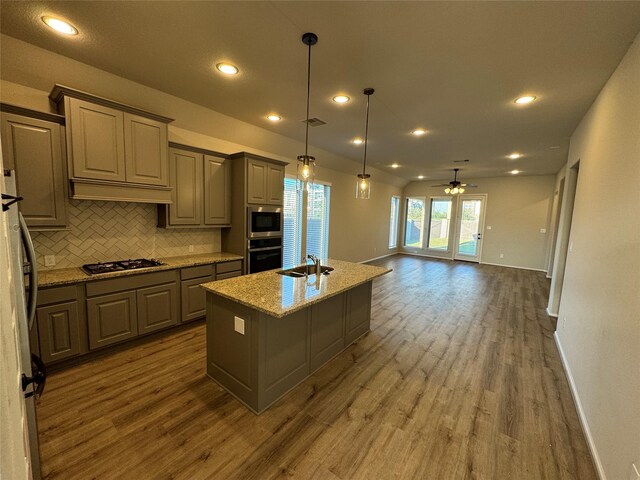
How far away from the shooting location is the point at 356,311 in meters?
3.21

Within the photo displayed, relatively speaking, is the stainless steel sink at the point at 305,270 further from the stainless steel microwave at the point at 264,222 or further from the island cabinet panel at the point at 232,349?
the stainless steel microwave at the point at 264,222

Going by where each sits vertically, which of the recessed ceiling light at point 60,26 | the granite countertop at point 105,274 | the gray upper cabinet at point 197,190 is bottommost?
the granite countertop at point 105,274

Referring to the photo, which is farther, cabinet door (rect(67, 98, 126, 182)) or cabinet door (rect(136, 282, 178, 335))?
cabinet door (rect(136, 282, 178, 335))

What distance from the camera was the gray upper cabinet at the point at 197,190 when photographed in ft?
10.9

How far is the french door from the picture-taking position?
855 cm

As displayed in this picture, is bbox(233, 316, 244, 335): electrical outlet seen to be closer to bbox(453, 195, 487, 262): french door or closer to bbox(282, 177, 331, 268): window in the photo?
bbox(282, 177, 331, 268): window

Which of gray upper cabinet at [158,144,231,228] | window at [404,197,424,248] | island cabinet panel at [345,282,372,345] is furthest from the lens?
window at [404,197,424,248]

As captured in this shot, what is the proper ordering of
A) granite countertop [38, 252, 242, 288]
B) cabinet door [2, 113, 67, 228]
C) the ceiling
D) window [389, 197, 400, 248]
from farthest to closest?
1. window [389, 197, 400, 248]
2. granite countertop [38, 252, 242, 288]
3. cabinet door [2, 113, 67, 228]
4. the ceiling

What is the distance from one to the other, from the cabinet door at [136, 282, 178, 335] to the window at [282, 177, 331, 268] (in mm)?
1976

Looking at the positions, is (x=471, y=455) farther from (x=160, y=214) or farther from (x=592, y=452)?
(x=160, y=214)

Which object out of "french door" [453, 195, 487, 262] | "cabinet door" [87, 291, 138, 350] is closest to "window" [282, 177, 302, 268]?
"cabinet door" [87, 291, 138, 350]

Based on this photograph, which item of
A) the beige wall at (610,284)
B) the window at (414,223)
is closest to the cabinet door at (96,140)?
the beige wall at (610,284)

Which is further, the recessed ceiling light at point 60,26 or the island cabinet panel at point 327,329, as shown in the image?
the island cabinet panel at point 327,329

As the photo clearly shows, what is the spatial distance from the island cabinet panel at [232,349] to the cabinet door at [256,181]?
1924 mm
